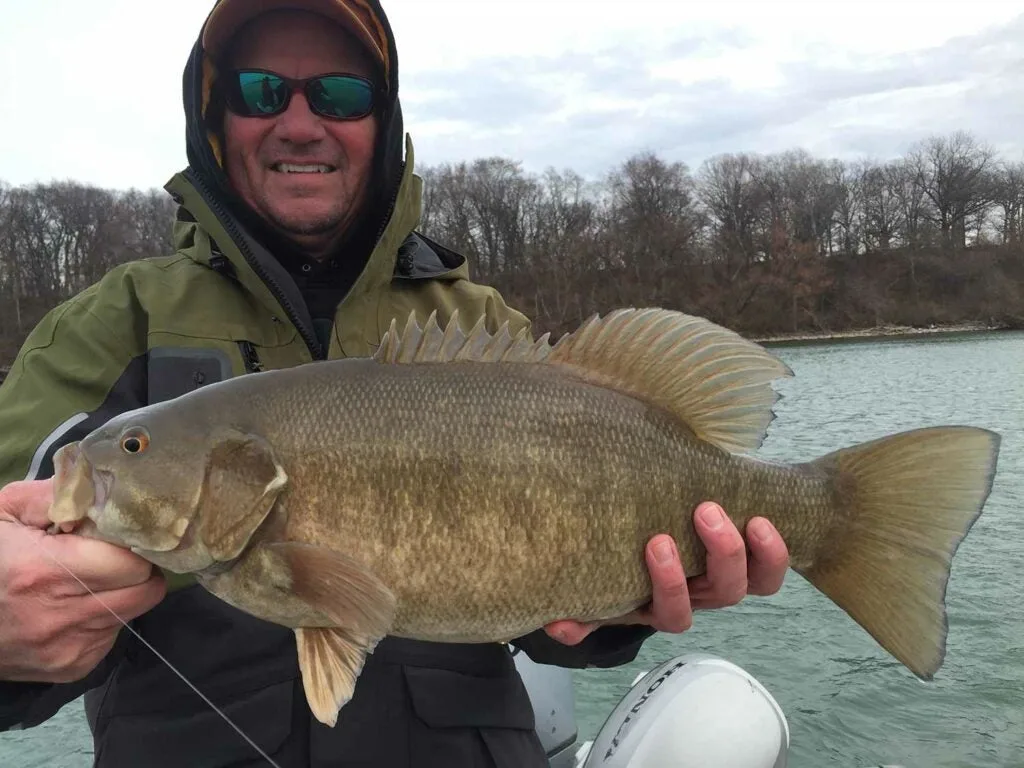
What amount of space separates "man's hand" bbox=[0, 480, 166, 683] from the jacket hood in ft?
4.69

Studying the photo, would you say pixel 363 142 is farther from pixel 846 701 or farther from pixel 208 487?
pixel 846 701

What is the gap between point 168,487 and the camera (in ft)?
6.24

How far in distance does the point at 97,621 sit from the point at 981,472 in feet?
7.76

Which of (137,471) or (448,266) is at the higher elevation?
(448,266)

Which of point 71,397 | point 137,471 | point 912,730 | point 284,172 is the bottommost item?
point 912,730

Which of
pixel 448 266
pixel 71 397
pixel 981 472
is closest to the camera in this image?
pixel 981 472

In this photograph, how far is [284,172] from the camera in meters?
2.97

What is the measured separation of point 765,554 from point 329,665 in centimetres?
125

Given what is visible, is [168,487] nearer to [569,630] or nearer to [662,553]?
[569,630]

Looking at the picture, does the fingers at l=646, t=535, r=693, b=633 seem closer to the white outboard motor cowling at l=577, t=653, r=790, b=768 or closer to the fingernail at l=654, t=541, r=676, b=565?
the fingernail at l=654, t=541, r=676, b=565

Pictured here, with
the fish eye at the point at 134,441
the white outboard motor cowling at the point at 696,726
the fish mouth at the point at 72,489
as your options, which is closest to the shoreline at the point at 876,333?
the white outboard motor cowling at the point at 696,726

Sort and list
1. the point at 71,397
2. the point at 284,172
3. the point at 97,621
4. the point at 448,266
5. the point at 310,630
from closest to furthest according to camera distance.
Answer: the point at 97,621 < the point at 310,630 < the point at 71,397 < the point at 284,172 < the point at 448,266

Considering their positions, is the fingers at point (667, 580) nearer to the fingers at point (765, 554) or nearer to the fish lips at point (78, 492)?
the fingers at point (765, 554)

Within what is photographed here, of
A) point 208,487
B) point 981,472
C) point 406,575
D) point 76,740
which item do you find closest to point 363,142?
point 208,487
